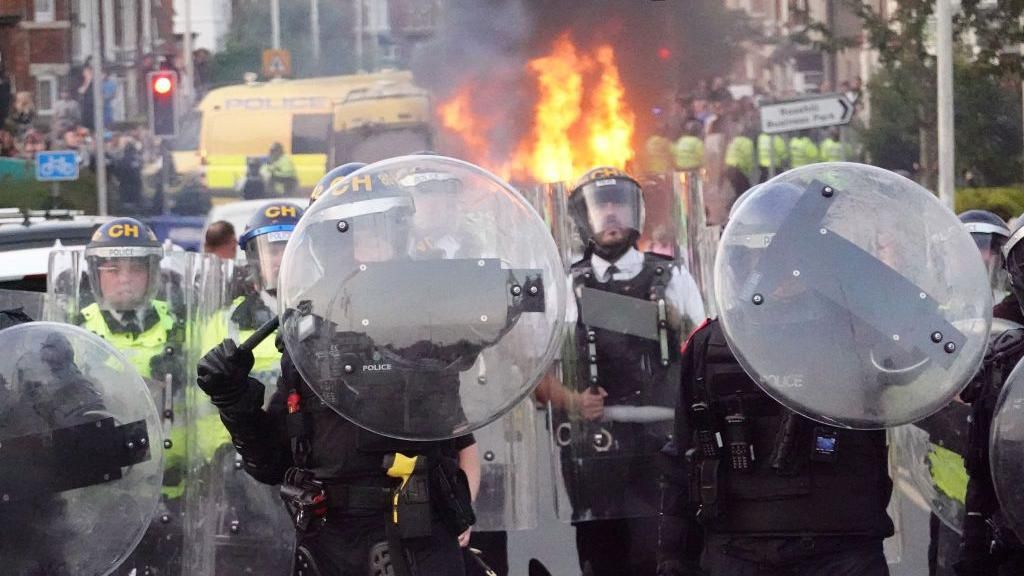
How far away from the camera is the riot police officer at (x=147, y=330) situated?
19.0 ft

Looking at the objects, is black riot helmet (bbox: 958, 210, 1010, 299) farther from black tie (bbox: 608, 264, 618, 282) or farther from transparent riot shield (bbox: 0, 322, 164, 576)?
transparent riot shield (bbox: 0, 322, 164, 576)

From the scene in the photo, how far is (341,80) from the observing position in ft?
52.2

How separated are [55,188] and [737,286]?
14.0m

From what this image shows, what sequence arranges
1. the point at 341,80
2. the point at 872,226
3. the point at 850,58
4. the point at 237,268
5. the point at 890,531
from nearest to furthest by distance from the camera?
the point at 872,226 → the point at 890,531 → the point at 237,268 → the point at 850,58 → the point at 341,80

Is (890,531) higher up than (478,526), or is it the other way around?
(890,531)

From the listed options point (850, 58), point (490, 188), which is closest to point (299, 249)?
point (490, 188)

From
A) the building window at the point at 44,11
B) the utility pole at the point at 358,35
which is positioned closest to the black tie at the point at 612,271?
the utility pole at the point at 358,35

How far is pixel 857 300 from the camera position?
3.71 metres

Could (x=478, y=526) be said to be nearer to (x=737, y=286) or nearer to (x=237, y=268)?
(x=237, y=268)

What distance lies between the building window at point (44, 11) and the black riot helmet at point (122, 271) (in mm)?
10172

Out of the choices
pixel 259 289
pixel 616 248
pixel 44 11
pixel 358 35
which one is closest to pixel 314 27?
pixel 358 35

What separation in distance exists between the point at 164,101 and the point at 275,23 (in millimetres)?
1322

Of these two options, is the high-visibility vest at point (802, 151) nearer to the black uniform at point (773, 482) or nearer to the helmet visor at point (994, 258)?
the helmet visor at point (994, 258)

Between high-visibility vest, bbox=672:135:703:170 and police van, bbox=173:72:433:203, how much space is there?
8.11 ft
